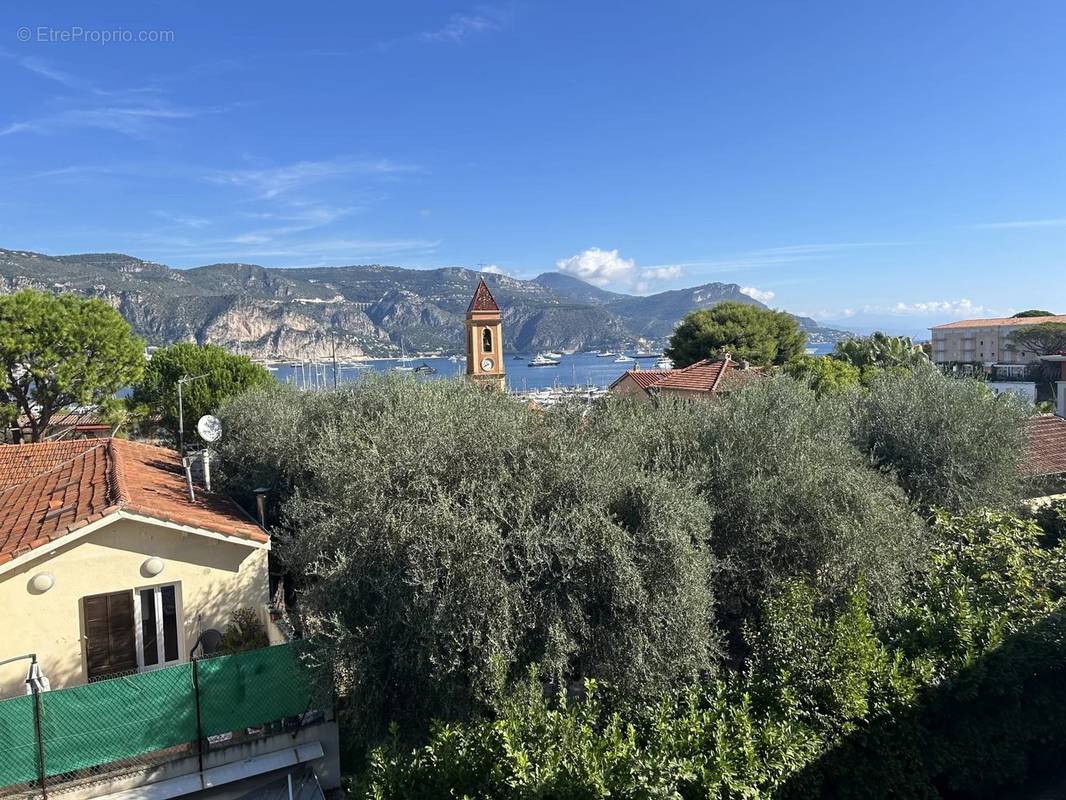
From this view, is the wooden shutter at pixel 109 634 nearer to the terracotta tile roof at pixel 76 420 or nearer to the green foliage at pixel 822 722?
the green foliage at pixel 822 722

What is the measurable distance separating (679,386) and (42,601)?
24184mm

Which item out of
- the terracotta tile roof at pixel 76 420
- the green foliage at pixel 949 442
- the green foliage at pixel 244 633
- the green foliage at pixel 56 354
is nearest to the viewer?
the green foliage at pixel 244 633

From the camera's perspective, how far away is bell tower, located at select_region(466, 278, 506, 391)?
34219mm

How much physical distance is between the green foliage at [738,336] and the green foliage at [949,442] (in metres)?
27.6

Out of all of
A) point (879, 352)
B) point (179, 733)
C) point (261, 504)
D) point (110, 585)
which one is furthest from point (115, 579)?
point (879, 352)

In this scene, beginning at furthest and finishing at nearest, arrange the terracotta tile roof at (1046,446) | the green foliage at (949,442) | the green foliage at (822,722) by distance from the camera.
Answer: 1. the terracotta tile roof at (1046,446)
2. the green foliage at (949,442)
3. the green foliage at (822,722)

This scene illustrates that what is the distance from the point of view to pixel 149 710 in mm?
7809

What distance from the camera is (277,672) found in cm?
841

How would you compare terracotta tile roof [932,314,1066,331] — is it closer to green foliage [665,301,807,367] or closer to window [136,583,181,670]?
green foliage [665,301,807,367]

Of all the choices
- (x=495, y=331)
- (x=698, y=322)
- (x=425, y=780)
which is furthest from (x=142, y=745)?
(x=698, y=322)

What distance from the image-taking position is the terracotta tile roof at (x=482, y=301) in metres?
34.4

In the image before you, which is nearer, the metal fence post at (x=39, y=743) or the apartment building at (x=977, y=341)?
the metal fence post at (x=39, y=743)

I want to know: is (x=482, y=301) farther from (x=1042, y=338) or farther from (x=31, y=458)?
(x=1042, y=338)

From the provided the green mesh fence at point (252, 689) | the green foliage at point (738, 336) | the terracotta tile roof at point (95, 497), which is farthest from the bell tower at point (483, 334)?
the green mesh fence at point (252, 689)
